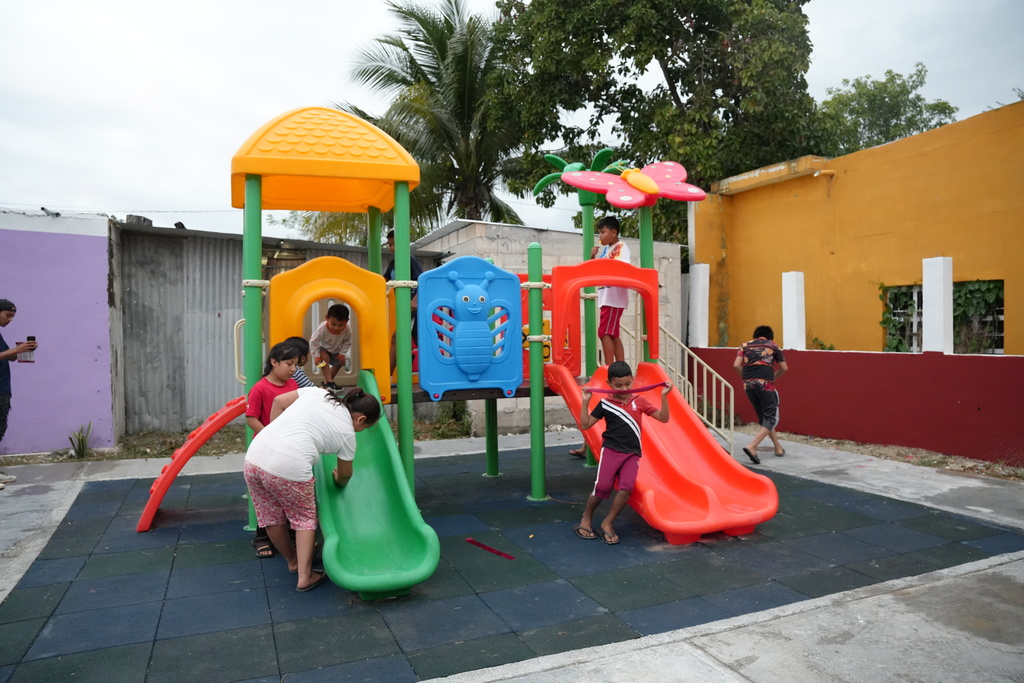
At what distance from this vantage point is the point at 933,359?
27.4 ft

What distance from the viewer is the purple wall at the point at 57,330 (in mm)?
8109

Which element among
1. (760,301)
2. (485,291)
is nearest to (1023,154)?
(760,301)

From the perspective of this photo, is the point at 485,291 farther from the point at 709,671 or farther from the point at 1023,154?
the point at 1023,154

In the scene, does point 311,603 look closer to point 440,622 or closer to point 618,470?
point 440,622

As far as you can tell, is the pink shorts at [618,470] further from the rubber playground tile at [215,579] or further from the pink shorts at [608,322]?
the rubber playground tile at [215,579]

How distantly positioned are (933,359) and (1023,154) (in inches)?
116

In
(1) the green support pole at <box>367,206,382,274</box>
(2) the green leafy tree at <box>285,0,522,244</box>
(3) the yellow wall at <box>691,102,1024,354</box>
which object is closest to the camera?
(1) the green support pole at <box>367,206,382,274</box>

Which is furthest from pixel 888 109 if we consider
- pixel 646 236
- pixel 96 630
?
pixel 96 630

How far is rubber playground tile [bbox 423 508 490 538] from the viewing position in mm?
5473

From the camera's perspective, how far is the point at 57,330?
27.1 feet

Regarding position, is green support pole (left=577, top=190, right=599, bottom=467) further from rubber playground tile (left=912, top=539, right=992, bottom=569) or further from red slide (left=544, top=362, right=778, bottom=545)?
rubber playground tile (left=912, top=539, right=992, bottom=569)

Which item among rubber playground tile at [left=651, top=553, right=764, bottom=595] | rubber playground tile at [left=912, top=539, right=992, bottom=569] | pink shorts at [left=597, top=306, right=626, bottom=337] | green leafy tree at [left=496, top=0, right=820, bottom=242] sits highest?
green leafy tree at [left=496, top=0, right=820, bottom=242]

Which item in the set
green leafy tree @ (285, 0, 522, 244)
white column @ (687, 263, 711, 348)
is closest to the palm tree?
green leafy tree @ (285, 0, 522, 244)

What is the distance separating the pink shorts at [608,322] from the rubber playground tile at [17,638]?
5087mm
